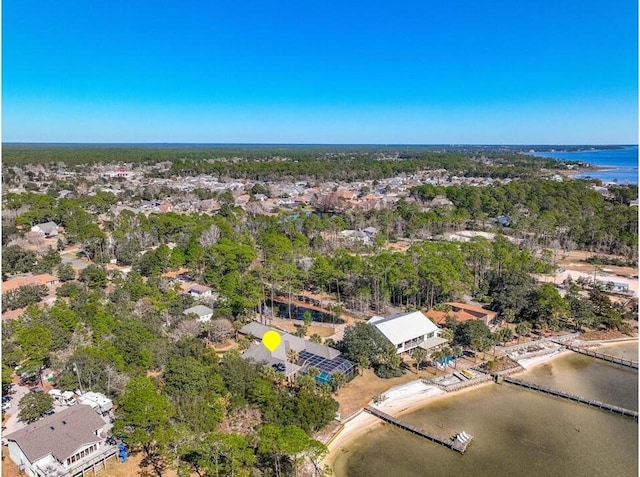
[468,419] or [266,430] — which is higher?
[266,430]

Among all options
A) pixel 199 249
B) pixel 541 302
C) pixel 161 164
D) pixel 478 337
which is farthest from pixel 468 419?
pixel 161 164

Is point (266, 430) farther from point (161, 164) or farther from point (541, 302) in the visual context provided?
point (161, 164)

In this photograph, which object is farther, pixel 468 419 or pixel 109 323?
pixel 109 323

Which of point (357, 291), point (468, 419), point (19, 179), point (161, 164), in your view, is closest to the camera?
point (468, 419)

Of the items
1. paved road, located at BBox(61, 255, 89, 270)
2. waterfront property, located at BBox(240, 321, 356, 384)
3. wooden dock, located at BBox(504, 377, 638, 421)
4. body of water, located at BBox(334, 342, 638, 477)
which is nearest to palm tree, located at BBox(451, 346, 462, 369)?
body of water, located at BBox(334, 342, 638, 477)

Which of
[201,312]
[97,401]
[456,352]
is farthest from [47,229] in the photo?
[456,352]

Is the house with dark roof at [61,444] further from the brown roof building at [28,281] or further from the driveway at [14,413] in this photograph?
the brown roof building at [28,281]
